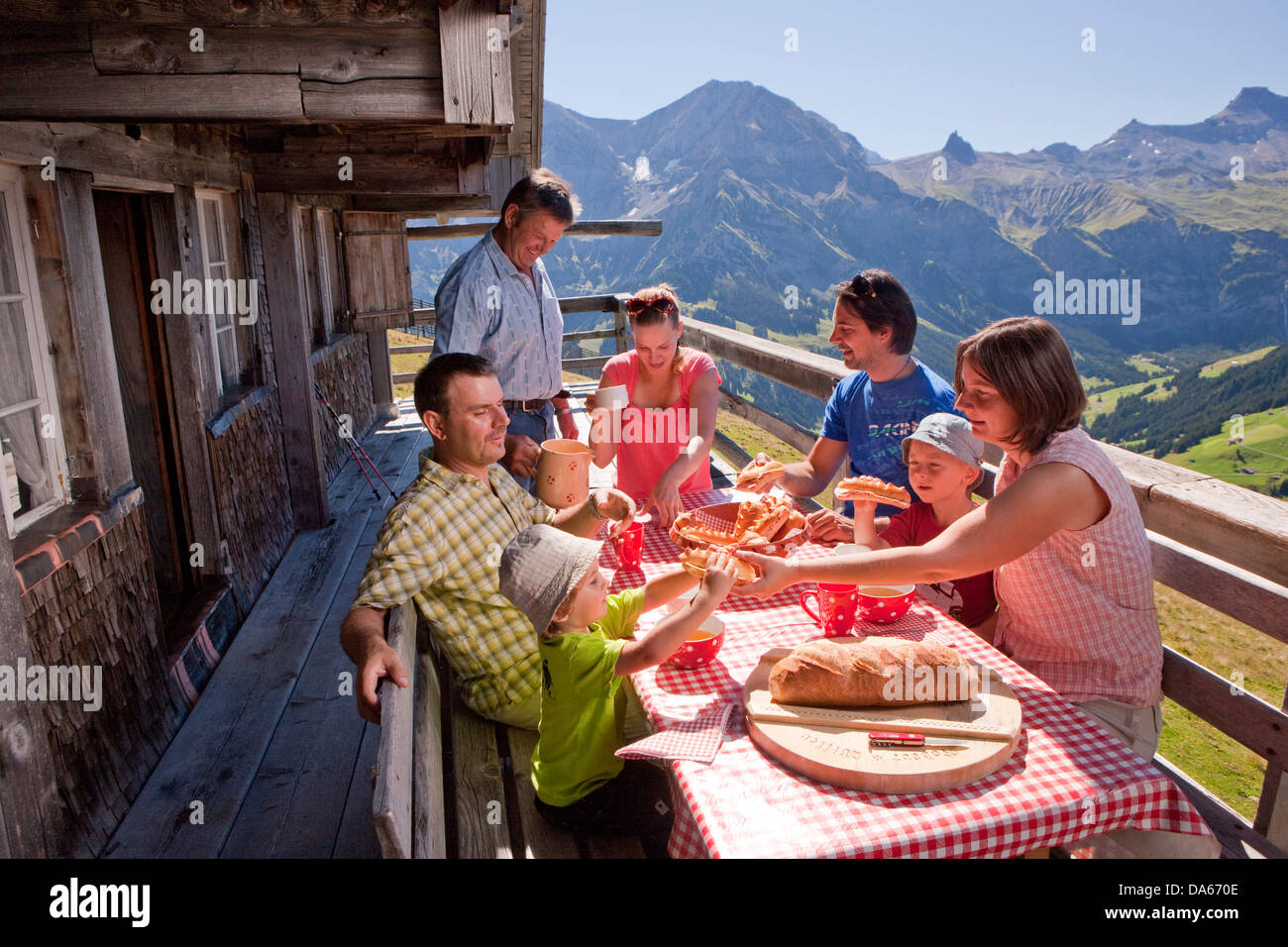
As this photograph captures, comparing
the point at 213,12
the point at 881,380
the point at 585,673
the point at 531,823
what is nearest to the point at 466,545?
the point at 585,673

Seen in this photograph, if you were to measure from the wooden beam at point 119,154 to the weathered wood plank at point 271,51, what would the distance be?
29.2 inches

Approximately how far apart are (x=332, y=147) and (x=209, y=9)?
348 cm

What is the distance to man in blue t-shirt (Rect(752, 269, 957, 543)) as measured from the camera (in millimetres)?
3238

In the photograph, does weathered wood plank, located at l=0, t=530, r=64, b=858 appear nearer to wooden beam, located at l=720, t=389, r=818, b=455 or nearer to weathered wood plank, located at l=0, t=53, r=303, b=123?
weathered wood plank, located at l=0, t=53, r=303, b=123

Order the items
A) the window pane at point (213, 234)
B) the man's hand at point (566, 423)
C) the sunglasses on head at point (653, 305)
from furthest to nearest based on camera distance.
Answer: the window pane at point (213, 234), the man's hand at point (566, 423), the sunglasses on head at point (653, 305)

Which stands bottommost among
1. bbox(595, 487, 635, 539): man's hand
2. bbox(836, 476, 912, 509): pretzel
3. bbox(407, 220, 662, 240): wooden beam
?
bbox(595, 487, 635, 539): man's hand

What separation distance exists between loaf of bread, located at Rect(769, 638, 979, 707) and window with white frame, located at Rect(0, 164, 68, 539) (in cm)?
249

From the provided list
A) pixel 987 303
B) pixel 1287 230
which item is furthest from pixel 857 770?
pixel 1287 230

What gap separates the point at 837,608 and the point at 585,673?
644 mm

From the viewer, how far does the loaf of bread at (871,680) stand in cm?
167

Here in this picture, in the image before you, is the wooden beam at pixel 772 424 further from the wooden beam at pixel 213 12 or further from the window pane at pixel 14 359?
the window pane at pixel 14 359

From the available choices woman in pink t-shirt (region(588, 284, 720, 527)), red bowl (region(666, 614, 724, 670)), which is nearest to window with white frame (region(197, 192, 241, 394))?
woman in pink t-shirt (region(588, 284, 720, 527))

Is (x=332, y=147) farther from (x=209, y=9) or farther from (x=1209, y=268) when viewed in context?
(x=1209, y=268)

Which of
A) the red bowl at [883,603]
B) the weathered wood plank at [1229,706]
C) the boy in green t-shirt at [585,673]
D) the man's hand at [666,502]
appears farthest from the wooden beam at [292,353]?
the weathered wood plank at [1229,706]
